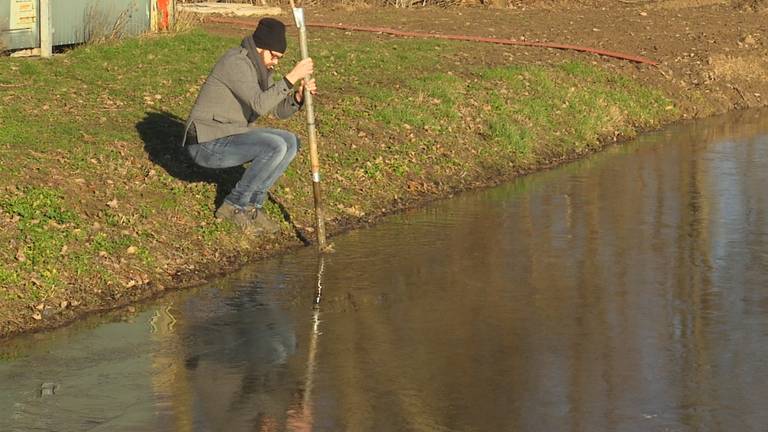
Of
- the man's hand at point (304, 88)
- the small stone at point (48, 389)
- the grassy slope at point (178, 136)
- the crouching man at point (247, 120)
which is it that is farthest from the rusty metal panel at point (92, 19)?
A: the small stone at point (48, 389)

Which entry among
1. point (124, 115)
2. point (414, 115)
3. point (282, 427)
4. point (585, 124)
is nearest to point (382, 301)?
point (282, 427)

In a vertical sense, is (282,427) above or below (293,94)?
below

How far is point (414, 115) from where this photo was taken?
1659cm

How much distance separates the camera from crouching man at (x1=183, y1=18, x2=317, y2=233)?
11156mm

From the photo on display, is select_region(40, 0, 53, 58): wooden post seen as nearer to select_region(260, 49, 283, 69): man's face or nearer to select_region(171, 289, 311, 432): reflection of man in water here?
select_region(260, 49, 283, 69): man's face

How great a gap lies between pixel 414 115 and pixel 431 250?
5.13 m

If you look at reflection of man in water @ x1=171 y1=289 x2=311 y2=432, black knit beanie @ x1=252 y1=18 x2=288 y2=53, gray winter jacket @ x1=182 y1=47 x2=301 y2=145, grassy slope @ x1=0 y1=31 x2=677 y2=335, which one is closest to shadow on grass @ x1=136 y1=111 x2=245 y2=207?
grassy slope @ x1=0 y1=31 x2=677 y2=335

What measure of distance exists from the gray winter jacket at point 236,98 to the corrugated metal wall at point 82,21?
875 centimetres

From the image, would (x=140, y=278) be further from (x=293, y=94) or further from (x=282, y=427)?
(x=282, y=427)

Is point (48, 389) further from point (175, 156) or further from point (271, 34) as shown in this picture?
point (175, 156)

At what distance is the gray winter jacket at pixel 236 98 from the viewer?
36.5ft

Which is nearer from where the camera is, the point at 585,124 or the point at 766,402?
the point at 766,402

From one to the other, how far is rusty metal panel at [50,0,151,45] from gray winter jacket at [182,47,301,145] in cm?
963

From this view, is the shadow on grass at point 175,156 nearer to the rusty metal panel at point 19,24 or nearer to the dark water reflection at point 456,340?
the dark water reflection at point 456,340
